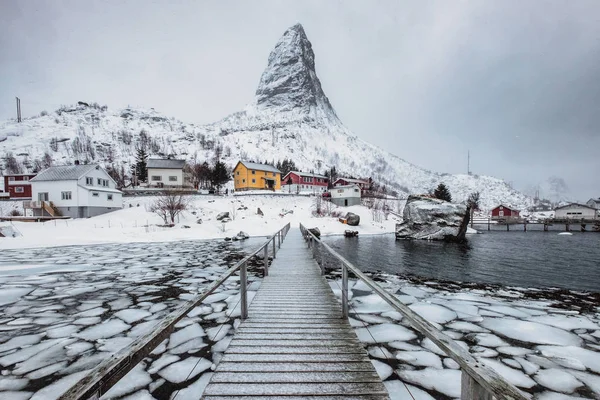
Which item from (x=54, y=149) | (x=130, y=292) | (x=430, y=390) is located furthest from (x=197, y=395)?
(x=54, y=149)

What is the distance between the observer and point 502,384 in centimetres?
111

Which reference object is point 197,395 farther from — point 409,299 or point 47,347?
point 409,299

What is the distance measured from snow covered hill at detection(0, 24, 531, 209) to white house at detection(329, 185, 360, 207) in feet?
186

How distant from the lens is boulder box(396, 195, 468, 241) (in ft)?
83.2

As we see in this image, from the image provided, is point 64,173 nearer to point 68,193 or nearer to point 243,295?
point 68,193

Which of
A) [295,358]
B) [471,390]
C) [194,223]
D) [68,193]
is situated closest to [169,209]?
[194,223]

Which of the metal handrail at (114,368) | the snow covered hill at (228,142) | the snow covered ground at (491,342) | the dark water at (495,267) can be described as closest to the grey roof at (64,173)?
the dark water at (495,267)

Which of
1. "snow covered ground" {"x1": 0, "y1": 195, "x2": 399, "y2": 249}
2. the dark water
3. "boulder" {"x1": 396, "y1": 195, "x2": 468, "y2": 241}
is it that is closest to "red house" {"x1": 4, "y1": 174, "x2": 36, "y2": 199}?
"snow covered ground" {"x1": 0, "y1": 195, "x2": 399, "y2": 249}

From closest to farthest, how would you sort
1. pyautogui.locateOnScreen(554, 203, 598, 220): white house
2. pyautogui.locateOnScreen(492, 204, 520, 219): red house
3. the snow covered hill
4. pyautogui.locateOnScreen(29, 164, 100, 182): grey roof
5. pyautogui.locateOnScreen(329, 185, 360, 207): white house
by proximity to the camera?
pyautogui.locateOnScreen(29, 164, 100, 182): grey roof, pyautogui.locateOnScreen(329, 185, 360, 207): white house, pyautogui.locateOnScreen(554, 203, 598, 220): white house, pyautogui.locateOnScreen(492, 204, 520, 219): red house, the snow covered hill

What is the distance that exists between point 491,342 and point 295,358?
3739mm

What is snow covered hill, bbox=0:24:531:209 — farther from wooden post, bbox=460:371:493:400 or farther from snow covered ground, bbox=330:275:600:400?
wooden post, bbox=460:371:493:400

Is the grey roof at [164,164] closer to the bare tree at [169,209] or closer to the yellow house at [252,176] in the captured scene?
the yellow house at [252,176]

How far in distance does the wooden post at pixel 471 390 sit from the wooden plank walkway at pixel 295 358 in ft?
4.65

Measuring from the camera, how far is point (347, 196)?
44594mm
